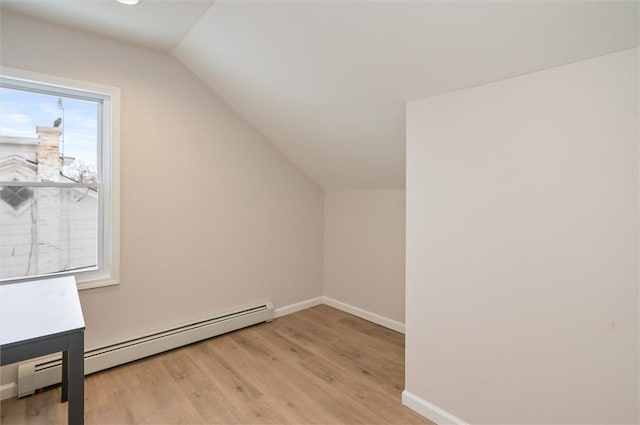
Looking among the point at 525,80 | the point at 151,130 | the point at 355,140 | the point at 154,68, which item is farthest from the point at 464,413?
the point at 154,68

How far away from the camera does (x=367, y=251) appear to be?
351 centimetres

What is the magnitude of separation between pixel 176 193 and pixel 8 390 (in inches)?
66.5

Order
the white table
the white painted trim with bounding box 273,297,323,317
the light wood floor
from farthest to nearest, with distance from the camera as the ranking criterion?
1. the white painted trim with bounding box 273,297,323,317
2. the light wood floor
3. the white table

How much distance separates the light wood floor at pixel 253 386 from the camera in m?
1.95

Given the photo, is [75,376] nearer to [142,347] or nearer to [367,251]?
[142,347]

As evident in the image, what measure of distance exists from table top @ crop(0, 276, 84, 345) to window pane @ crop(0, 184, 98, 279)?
459 millimetres

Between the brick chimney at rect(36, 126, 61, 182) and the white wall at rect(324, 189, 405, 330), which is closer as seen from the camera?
the brick chimney at rect(36, 126, 61, 182)

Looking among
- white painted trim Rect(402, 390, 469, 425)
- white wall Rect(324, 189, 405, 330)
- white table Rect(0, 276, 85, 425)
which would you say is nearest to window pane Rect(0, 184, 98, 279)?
white table Rect(0, 276, 85, 425)

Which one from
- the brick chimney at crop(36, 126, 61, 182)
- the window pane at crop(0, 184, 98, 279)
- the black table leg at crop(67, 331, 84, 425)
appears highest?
the brick chimney at crop(36, 126, 61, 182)

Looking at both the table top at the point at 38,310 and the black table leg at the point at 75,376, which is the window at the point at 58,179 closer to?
the table top at the point at 38,310

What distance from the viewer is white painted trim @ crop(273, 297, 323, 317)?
3.54 meters

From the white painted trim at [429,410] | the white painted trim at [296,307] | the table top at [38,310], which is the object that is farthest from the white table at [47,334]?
the white painted trim at [296,307]

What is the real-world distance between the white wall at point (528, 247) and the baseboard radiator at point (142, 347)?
1720mm

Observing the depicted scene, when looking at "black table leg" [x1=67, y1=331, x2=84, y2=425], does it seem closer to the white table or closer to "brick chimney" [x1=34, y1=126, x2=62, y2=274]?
the white table
